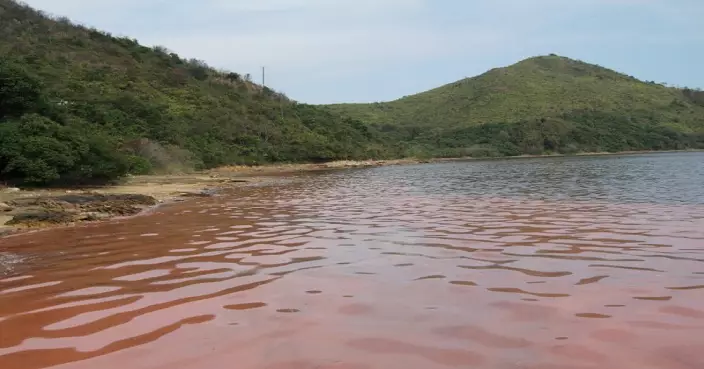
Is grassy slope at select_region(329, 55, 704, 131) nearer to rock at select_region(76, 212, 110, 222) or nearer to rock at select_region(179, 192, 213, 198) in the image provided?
rock at select_region(179, 192, 213, 198)

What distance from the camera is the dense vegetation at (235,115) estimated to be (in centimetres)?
2130

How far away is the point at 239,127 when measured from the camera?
5550 cm

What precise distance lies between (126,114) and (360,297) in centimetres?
4549

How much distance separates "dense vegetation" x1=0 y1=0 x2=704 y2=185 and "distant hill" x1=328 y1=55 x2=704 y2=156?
28cm

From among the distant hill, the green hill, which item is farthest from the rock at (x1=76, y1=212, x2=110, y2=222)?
the distant hill

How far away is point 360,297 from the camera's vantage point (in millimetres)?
4629

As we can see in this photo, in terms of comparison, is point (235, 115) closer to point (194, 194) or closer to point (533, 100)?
point (194, 194)

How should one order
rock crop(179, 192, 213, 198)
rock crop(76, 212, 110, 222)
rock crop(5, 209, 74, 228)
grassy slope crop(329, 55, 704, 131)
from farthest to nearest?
1. grassy slope crop(329, 55, 704, 131)
2. rock crop(179, 192, 213, 198)
3. rock crop(76, 212, 110, 222)
4. rock crop(5, 209, 74, 228)

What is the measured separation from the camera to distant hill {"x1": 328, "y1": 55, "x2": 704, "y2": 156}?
281ft

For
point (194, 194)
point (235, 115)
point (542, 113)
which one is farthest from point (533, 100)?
point (194, 194)

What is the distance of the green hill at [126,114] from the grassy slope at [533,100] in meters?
32.7

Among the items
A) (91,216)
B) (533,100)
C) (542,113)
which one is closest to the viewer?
(91,216)

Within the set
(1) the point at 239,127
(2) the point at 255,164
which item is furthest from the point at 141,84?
(2) the point at 255,164

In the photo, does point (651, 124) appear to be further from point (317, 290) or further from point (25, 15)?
point (317, 290)
